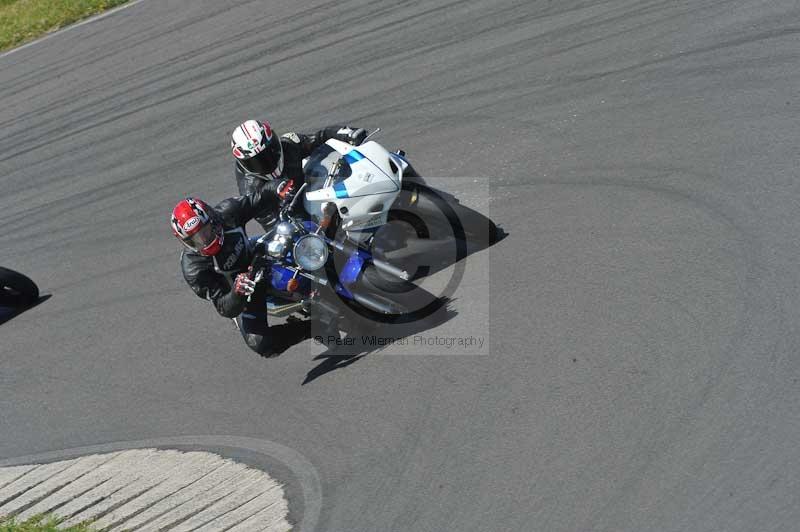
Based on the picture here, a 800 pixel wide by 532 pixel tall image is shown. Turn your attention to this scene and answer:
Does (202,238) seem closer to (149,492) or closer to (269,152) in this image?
(269,152)

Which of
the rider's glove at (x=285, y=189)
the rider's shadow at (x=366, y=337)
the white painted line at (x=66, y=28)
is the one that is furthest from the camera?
the white painted line at (x=66, y=28)

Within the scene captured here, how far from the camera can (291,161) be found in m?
9.87

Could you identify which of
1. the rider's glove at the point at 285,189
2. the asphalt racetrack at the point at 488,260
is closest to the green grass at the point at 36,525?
the asphalt racetrack at the point at 488,260

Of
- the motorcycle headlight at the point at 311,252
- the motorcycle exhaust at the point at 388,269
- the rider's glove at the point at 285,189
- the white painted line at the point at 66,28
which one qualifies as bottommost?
the motorcycle exhaust at the point at 388,269

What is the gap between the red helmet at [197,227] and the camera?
27.6ft

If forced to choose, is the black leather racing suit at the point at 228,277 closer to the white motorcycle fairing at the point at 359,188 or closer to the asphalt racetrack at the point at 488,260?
the asphalt racetrack at the point at 488,260

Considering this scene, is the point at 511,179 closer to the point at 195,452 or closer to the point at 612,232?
the point at 612,232

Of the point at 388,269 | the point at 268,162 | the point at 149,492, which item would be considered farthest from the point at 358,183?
the point at 149,492

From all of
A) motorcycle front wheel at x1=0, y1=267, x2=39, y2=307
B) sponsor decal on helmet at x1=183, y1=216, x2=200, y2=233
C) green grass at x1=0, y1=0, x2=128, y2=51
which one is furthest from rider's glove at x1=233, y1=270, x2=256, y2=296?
green grass at x1=0, y1=0, x2=128, y2=51

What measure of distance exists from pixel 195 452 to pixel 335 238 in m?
2.37

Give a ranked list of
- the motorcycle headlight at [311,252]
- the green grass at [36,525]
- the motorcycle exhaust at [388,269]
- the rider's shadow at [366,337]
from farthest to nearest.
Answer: the rider's shadow at [366,337] < the motorcycle exhaust at [388,269] < the motorcycle headlight at [311,252] < the green grass at [36,525]

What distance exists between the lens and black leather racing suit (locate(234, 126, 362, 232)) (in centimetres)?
969

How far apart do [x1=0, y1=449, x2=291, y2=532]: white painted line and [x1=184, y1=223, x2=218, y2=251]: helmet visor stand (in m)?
1.90

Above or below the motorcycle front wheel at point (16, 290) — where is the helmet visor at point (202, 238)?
above
